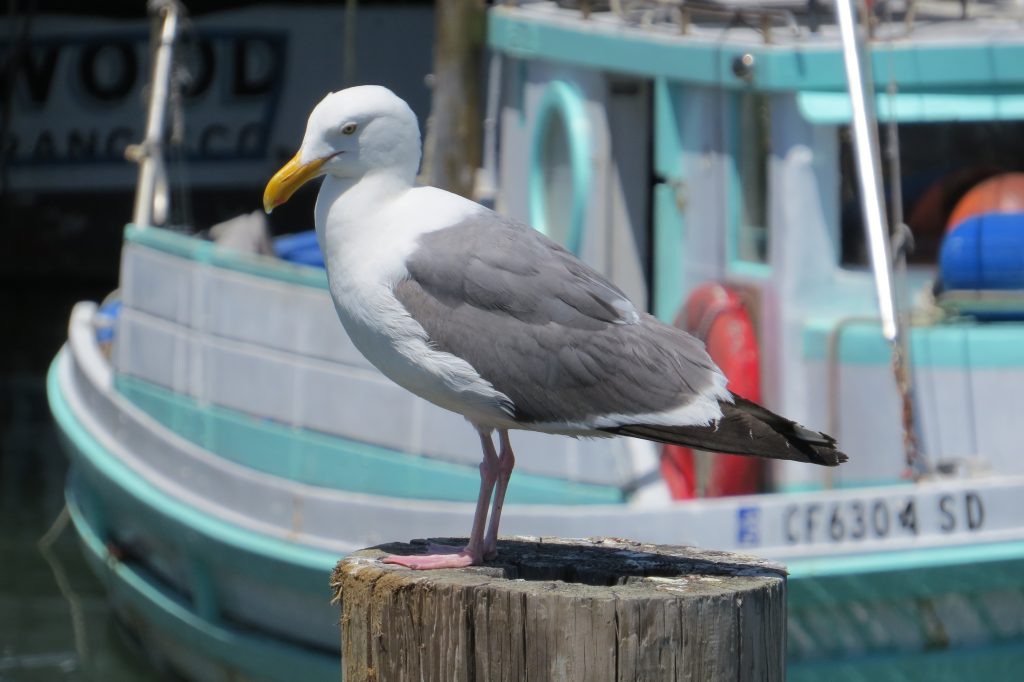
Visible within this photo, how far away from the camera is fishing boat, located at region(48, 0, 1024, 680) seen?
5.84m

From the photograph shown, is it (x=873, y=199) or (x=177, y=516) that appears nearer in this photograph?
(x=873, y=199)

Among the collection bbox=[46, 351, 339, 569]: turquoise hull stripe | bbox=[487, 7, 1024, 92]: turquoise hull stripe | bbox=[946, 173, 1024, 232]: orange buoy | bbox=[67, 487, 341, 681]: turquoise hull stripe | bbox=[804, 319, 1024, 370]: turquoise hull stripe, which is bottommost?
bbox=[67, 487, 341, 681]: turquoise hull stripe

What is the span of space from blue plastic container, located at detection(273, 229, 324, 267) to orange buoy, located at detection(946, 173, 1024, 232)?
152 inches

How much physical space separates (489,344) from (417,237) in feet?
0.81

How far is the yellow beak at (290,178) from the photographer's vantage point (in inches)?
130

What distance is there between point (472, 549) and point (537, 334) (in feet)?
1.38

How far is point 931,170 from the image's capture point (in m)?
6.65

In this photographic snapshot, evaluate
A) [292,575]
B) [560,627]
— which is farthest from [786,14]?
[560,627]

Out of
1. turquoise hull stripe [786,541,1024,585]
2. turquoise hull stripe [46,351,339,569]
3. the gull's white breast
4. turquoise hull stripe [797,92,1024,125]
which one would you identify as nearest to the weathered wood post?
the gull's white breast

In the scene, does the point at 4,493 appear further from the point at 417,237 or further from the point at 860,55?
the point at 417,237

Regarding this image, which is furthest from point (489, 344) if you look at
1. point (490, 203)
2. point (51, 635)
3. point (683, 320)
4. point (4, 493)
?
point (4, 493)

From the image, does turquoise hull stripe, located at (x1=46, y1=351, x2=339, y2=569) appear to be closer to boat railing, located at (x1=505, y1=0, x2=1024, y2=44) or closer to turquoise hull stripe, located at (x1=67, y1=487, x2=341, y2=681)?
turquoise hull stripe, located at (x1=67, y1=487, x2=341, y2=681)

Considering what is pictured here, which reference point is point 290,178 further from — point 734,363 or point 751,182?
point 751,182

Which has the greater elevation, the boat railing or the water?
the boat railing
